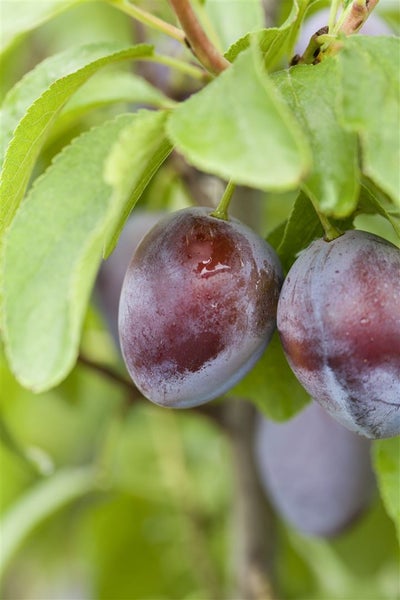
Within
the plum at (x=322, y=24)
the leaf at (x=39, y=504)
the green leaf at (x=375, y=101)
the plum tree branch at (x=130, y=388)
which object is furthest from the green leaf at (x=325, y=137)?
the leaf at (x=39, y=504)

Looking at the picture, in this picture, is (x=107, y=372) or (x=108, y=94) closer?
(x=108, y=94)

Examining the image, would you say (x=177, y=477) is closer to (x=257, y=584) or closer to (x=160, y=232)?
(x=257, y=584)

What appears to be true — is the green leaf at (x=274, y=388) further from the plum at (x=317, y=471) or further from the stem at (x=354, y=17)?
the plum at (x=317, y=471)

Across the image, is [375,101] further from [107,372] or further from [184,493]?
[184,493]

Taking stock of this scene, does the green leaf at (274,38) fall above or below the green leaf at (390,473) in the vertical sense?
above

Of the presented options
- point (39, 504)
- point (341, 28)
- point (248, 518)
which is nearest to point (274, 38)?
point (341, 28)

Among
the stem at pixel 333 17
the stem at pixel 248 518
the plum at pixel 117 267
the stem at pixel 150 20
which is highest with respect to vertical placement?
the stem at pixel 150 20
